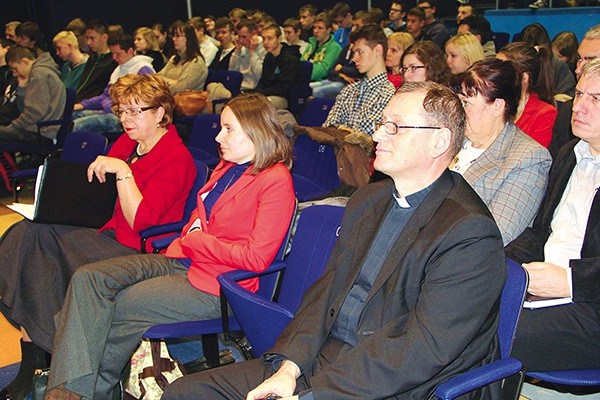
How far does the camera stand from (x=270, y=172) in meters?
2.67

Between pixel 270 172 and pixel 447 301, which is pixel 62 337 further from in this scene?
pixel 447 301

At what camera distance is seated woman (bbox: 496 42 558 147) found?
3.34 m

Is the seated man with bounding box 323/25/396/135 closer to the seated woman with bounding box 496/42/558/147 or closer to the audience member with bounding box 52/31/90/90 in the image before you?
the seated woman with bounding box 496/42/558/147

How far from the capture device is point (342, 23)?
9422mm

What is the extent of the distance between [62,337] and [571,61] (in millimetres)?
5010

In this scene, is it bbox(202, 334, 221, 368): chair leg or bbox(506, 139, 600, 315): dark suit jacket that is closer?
bbox(506, 139, 600, 315): dark suit jacket

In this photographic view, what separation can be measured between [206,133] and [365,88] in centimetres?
108

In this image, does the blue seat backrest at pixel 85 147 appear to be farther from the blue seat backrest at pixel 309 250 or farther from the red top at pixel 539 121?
the red top at pixel 539 121

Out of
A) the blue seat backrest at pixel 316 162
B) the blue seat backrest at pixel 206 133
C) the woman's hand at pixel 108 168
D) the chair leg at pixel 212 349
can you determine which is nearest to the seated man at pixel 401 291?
the chair leg at pixel 212 349

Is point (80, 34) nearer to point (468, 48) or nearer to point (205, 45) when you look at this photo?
point (205, 45)

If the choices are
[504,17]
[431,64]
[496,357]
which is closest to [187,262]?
[496,357]

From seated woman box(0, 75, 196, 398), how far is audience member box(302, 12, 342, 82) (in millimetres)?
4595

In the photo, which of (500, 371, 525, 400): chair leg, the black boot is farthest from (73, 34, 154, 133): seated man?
(500, 371, 525, 400): chair leg

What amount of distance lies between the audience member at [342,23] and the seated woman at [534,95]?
19.0ft
